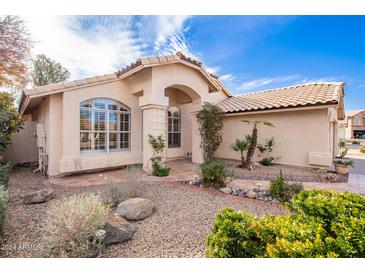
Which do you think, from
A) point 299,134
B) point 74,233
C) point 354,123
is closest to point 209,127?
point 299,134

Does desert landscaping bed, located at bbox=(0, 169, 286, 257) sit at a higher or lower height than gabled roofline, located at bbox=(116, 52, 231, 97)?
lower

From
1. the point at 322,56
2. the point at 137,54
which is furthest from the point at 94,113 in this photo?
the point at 322,56

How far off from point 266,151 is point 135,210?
9124 mm

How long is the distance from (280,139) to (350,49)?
584 cm

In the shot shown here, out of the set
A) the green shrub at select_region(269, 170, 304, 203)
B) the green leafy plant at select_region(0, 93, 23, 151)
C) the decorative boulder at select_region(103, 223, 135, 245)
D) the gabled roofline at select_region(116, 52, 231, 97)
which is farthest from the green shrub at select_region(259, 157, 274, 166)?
the green leafy plant at select_region(0, 93, 23, 151)

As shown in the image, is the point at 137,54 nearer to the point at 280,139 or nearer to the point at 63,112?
the point at 63,112

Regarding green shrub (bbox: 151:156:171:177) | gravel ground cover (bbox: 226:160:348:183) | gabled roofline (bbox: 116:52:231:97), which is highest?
gabled roofline (bbox: 116:52:231:97)

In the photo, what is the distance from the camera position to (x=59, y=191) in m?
6.13

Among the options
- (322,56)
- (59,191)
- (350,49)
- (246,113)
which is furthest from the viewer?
(246,113)

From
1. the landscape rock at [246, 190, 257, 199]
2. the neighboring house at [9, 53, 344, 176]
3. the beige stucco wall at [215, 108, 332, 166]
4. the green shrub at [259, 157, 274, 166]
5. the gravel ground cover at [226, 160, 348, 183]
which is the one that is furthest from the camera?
the green shrub at [259, 157, 274, 166]

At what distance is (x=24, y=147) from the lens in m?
11.5

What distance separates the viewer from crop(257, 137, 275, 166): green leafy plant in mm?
10328

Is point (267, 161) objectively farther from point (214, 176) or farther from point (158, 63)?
point (158, 63)

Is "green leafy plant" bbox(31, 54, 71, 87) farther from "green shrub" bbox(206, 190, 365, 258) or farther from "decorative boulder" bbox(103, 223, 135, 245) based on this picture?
"green shrub" bbox(206, 190, 365, 258)
